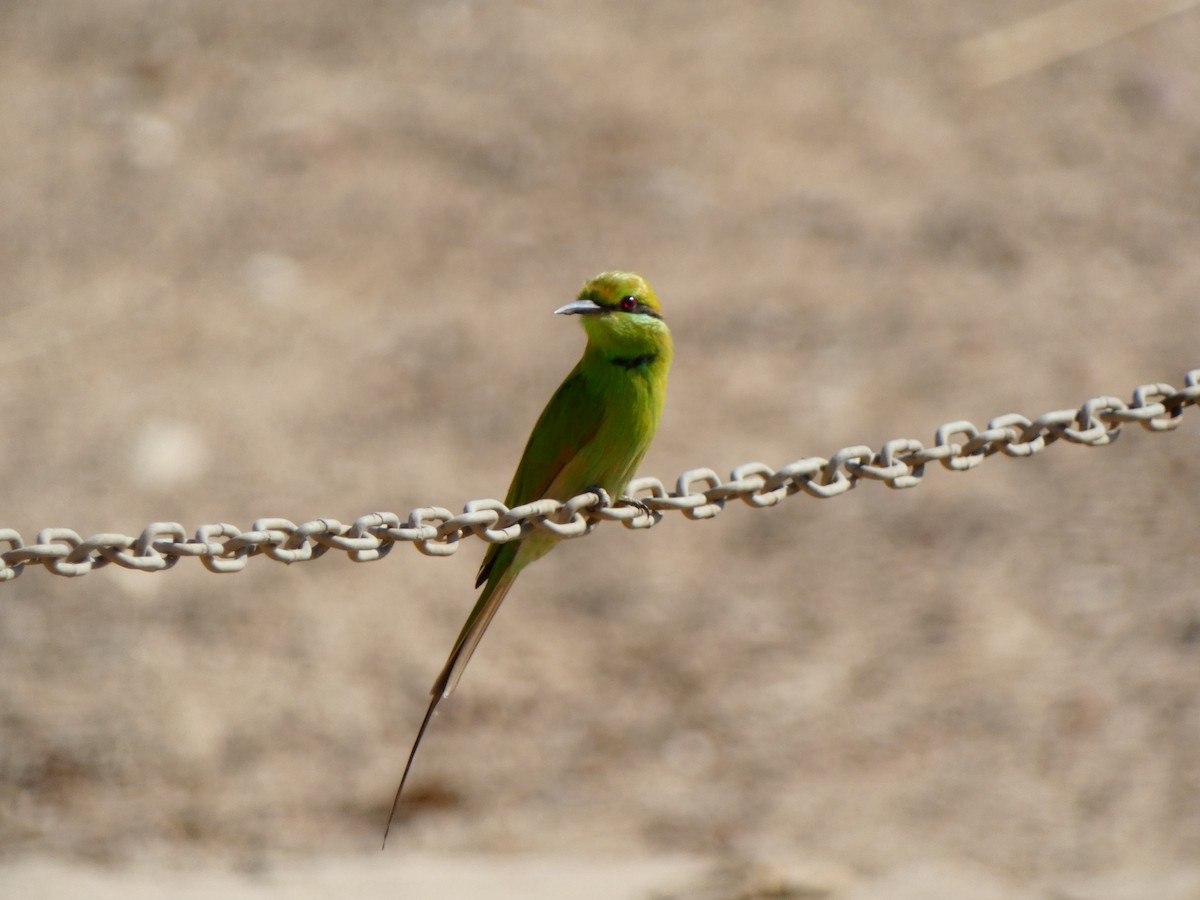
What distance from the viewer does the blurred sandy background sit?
6.12 meters

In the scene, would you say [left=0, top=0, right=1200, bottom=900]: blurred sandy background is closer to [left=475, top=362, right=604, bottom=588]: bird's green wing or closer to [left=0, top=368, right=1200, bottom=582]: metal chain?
[left=475, top=362, right=604, bottom=588]: bird's green wing

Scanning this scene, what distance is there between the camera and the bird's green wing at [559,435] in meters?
4.07

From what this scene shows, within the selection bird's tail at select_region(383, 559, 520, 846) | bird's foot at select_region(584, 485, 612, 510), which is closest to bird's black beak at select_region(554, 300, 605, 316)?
bird's foot at select_region(584, 485, 612, 510)

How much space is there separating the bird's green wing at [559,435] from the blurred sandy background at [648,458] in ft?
6.94

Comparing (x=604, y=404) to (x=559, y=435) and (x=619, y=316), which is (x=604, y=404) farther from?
(x=619, y=316)

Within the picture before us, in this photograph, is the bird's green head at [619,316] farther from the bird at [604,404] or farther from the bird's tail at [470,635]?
the bird's tail at [470,635]

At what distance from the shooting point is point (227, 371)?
9062mm

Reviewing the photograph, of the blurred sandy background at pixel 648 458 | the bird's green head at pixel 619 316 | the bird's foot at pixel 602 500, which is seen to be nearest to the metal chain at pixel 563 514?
the bird's foot at pixel 602 500

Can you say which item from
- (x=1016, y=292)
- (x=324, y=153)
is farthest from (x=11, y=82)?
(x=1016, y=292)

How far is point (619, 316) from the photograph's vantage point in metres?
4.22

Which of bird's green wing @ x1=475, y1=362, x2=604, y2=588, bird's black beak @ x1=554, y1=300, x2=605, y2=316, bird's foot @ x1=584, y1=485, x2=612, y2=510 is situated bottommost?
bird's foot @ x1=584, y1=485, x2=612, y2=510

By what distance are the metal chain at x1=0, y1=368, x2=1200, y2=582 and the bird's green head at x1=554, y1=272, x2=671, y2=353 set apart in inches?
18.3

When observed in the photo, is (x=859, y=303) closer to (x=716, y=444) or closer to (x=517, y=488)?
(x=716, y=444)

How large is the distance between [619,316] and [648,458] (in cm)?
437
